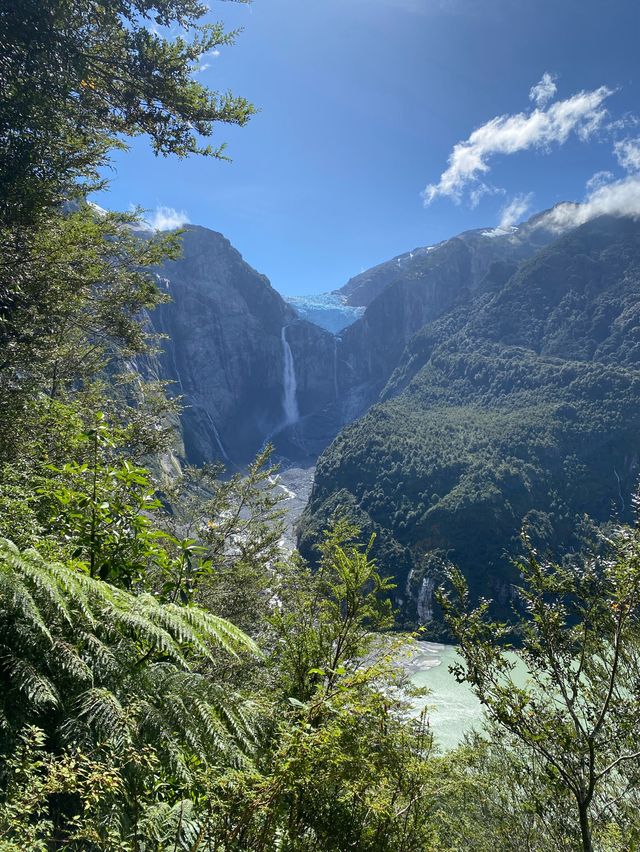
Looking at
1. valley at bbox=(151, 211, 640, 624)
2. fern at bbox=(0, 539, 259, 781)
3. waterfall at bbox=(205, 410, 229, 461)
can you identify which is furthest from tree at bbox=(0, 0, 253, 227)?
waterfall at bbox=(205, 410, 229, 461)

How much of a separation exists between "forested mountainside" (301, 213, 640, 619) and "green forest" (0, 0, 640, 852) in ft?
282

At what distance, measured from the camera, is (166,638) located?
2812 millimetres

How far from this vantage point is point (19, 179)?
8.02m

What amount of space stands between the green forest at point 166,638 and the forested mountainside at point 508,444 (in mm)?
85866

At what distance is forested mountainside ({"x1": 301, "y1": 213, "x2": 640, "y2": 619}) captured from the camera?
110625 mm

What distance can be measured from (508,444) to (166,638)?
139m

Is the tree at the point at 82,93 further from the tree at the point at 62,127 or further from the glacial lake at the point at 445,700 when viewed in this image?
the glacial lake at the point at 445,700

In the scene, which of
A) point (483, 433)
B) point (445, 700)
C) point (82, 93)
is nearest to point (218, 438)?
point (483, 433)

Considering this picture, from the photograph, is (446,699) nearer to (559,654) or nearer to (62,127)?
(559,654)

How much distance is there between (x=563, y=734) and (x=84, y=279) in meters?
10.3

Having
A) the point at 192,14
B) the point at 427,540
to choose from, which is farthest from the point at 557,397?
the point at 192,14

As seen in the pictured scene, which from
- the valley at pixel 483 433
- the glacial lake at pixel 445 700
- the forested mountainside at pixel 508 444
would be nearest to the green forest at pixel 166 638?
the glacial lake at pixel 445 700

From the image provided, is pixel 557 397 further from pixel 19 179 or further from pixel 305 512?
pixel 19 179

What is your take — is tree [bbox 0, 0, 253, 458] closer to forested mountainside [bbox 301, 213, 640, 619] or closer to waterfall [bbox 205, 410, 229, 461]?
forested mountainside [bbox 301, 213, 640, 619]
